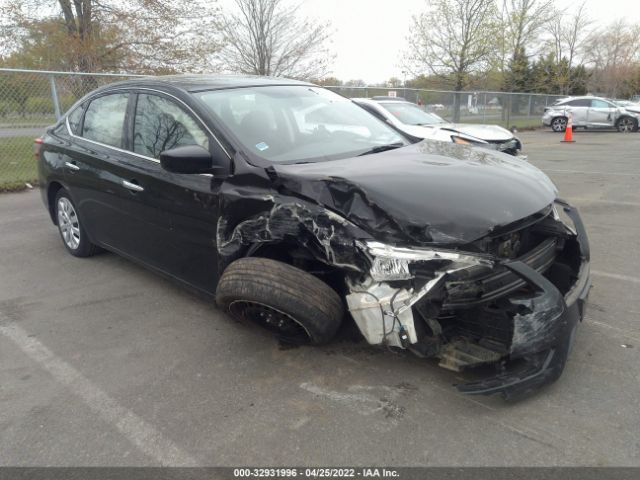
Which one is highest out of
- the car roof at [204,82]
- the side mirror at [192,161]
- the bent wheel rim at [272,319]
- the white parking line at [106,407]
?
the car roof at [204,82]

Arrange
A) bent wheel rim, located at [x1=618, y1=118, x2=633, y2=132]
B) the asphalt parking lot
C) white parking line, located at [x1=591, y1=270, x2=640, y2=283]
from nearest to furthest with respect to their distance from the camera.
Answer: the asphalt parking lot
white parking line, located at [x1=591, y1=270, x2=640, y2=283]
bent wheel rim, located at [x1=618, y1=118, x2=633, y2=132]

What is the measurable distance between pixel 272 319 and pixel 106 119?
2.55 meters

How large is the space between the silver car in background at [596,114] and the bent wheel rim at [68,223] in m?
22.2

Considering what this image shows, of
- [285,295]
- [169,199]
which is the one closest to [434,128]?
[169,199]

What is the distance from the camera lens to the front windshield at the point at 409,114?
10.3m

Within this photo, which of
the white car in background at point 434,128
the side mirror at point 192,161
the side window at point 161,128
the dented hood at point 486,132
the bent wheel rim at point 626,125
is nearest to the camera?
the side mirror at point 192,161

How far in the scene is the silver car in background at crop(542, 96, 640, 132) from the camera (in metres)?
21.3

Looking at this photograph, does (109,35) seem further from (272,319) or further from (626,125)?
(626,125)

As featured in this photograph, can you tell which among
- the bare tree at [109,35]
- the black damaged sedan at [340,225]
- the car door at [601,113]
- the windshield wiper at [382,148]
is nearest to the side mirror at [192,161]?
the black damaged sedan at [340,225]

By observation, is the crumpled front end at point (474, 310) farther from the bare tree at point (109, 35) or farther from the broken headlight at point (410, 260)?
the bare tree at point (109, 35)

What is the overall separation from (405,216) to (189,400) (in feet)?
5.01

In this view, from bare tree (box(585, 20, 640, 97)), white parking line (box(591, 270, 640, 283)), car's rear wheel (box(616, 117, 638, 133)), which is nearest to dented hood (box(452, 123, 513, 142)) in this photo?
white parking line (box(591, 270, 640, 283))

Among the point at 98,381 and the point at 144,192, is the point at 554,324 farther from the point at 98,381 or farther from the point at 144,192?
the point at 144,192

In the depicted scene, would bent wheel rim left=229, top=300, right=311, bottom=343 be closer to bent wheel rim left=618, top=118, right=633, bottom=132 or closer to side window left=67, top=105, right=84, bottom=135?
side window left=67, top=105, right=84, bottom=135
